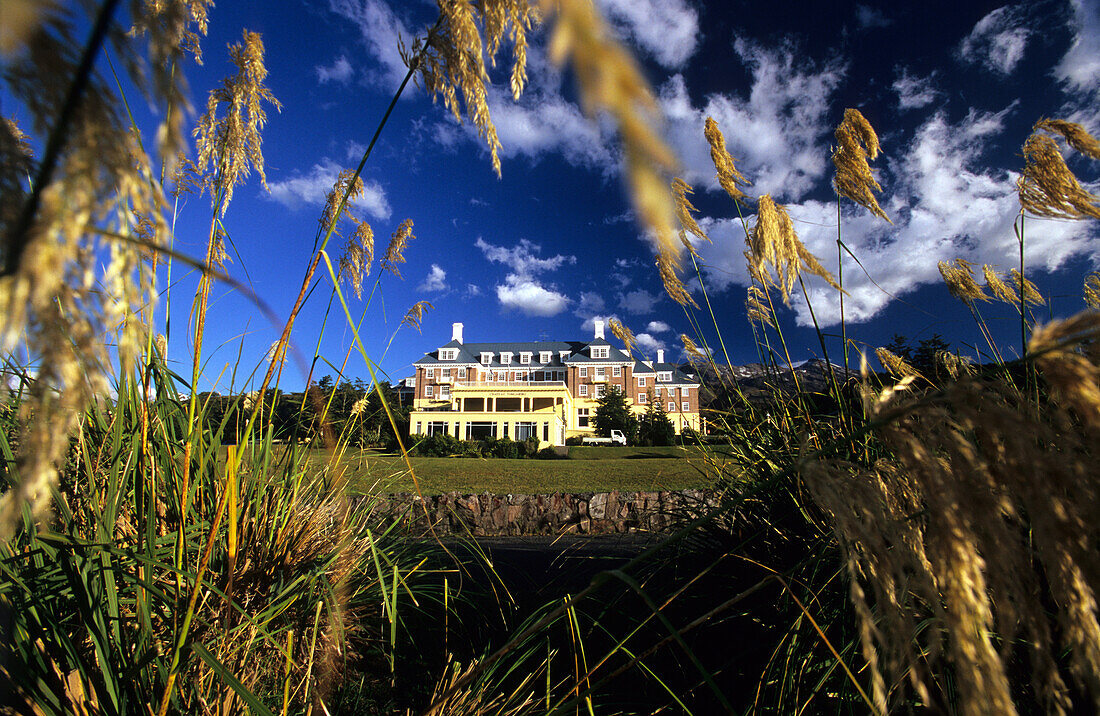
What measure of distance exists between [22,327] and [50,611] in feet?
4.15

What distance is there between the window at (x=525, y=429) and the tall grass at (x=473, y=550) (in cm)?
3305

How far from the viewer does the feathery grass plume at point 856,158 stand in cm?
241

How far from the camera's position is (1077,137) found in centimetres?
174

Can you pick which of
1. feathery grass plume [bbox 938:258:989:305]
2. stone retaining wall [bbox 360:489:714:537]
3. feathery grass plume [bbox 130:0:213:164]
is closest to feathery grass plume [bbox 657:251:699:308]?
feathery grass plume [bbox 938:258:989:305]

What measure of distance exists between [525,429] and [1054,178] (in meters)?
35.9

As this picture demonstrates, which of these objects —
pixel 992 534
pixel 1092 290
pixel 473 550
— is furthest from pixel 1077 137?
pixel 473 550

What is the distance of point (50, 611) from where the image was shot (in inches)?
46.2

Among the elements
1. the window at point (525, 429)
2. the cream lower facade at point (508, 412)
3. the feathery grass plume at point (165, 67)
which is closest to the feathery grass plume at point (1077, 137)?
the feathery grass plume at point (165, 67)

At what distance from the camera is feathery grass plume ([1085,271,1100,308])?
2475mm

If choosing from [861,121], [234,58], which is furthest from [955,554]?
[861,121]

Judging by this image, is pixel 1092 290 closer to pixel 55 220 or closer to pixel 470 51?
pixel 470 51

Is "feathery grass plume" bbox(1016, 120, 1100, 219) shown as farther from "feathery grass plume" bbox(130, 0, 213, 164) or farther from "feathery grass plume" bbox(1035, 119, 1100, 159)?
"feathery grass plume" bbox(130, 0, 213, 164)

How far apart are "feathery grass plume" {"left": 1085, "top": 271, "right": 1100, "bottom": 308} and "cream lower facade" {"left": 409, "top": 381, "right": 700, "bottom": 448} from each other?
99.2ft

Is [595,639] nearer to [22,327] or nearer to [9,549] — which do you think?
[9,549]
